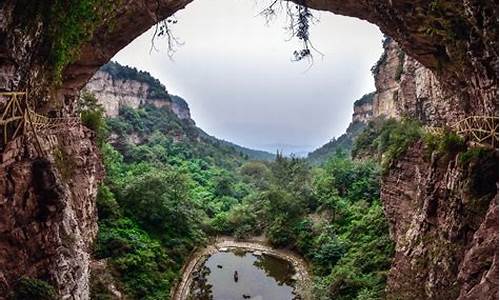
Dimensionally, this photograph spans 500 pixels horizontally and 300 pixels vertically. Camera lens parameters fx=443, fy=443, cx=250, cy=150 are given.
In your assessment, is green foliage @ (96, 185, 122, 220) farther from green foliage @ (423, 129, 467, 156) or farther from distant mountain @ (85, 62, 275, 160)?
distant mountain @ (85, 62, 275, 160)

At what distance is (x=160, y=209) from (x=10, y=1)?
19101 mm

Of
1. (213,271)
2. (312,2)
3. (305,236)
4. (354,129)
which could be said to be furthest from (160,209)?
(354,129)

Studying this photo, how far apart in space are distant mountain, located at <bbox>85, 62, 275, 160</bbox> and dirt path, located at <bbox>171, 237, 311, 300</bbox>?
93.9 ft

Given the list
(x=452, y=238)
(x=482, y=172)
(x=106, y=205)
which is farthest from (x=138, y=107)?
(x=482, y=172)

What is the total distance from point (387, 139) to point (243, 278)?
61.9 ft

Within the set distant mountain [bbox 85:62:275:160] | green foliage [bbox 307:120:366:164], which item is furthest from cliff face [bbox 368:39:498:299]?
green foliage [bbox 307:120:366:164]

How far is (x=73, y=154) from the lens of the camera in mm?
16484

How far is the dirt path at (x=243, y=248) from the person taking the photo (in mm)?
20141

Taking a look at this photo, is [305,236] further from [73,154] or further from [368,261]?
[73,154]

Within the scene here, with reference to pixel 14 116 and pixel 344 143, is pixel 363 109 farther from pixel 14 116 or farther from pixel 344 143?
pixel 14 116

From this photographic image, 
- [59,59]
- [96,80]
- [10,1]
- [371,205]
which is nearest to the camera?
[10,1]

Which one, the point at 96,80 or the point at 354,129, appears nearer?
the point at 96,80

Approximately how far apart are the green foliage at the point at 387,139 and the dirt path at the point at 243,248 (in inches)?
280

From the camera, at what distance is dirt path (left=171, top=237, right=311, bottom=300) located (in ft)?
66.1
